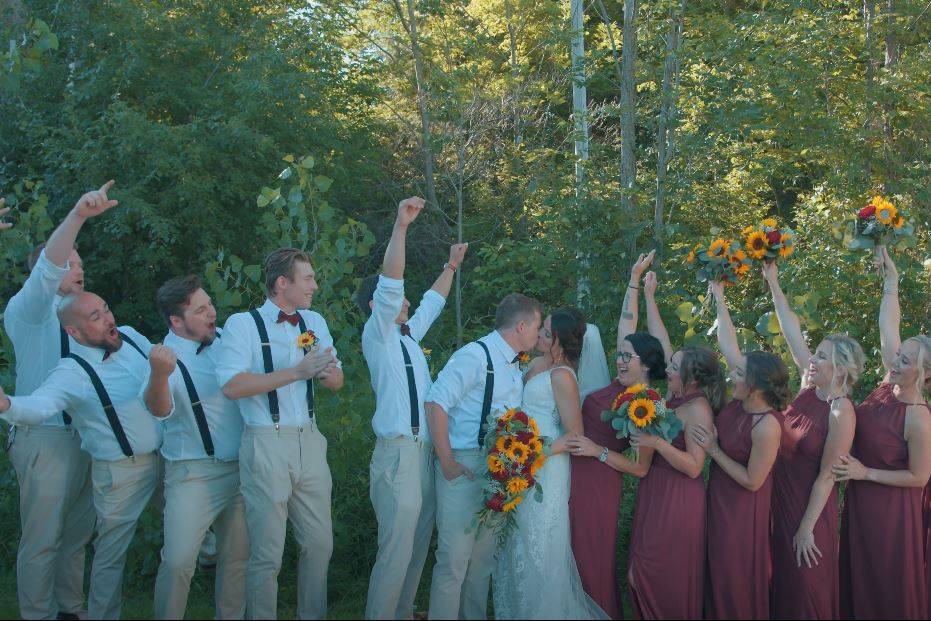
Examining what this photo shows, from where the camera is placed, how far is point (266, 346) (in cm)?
538

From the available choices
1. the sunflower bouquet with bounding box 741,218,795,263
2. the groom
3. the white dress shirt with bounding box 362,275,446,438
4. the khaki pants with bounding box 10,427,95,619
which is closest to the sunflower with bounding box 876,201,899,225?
the sunflower bouquet with bounding box 741,218,795,263

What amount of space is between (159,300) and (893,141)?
1289 centimetres

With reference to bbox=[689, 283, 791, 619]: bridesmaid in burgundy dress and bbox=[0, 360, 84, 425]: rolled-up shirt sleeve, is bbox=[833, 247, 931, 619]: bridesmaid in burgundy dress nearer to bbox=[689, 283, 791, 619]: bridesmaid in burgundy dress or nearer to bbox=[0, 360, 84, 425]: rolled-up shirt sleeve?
bbox=[689, 283, 791, 619]: bridesmaid in burgundy dress

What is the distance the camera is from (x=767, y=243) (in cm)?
621

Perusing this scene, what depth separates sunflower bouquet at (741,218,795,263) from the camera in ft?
20.4

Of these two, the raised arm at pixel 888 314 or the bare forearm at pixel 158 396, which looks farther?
the raised arm at pixel 888 314

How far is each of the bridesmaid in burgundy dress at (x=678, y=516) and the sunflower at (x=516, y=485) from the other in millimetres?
678

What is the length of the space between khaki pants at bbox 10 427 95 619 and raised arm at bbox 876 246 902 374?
4.91 metres

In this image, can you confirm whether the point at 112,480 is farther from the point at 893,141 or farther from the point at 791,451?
the point at 893,141

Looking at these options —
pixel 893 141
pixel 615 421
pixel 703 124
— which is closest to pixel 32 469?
pixel 615 421

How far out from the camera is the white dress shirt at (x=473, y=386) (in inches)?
219

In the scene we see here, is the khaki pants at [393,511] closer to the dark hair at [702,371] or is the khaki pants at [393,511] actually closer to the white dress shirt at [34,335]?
the dark hair at [702,371]

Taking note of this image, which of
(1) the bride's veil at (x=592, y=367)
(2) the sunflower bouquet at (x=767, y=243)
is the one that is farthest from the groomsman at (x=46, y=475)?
(2) the sunflower bouquet at (x=767, y=243)

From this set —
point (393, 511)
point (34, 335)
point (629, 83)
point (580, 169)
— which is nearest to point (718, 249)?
point (393, 511)
